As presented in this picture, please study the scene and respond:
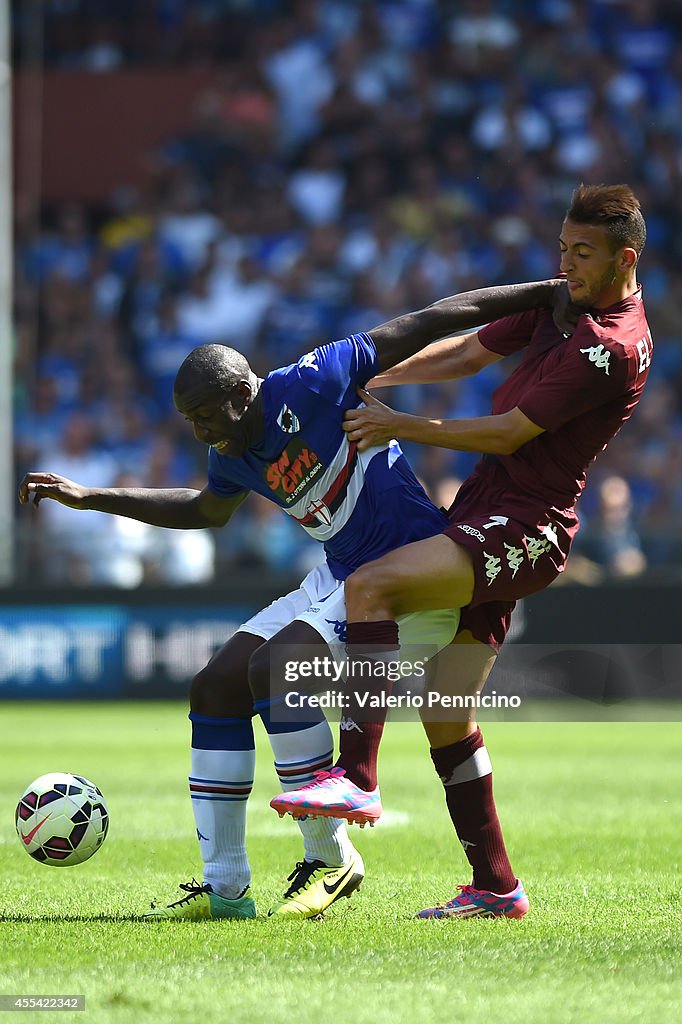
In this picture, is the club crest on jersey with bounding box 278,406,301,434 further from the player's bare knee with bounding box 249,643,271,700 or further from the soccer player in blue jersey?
the player's bare knee with bounding box 249,643,271,700

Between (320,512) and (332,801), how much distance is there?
45.0 inches

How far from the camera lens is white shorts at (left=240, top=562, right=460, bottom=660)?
16.6 ft

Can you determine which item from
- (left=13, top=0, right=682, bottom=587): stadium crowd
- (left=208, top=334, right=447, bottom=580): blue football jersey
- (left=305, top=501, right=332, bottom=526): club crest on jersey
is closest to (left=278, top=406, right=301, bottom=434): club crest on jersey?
(left=208, top=334, right=447, bottom=580): blue football jersey

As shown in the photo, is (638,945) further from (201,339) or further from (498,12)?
(498,12)

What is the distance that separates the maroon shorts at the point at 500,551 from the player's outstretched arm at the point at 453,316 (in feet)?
1.91

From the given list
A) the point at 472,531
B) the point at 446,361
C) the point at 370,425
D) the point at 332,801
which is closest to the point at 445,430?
the point at 370,425

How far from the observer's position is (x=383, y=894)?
5.52 metres

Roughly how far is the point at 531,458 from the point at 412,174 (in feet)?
47.2

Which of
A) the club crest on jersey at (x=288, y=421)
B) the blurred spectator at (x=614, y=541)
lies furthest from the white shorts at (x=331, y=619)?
the blurred spectator at (x=614, y=541)

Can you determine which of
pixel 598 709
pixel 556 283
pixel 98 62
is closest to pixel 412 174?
pixel 98 62

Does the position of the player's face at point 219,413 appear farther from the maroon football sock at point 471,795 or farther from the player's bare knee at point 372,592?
the maroon football sock at point 471,795

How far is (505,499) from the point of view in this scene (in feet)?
17.2

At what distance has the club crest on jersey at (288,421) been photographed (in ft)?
16.9

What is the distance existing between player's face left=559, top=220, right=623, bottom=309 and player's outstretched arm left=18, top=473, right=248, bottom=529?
1.45m
